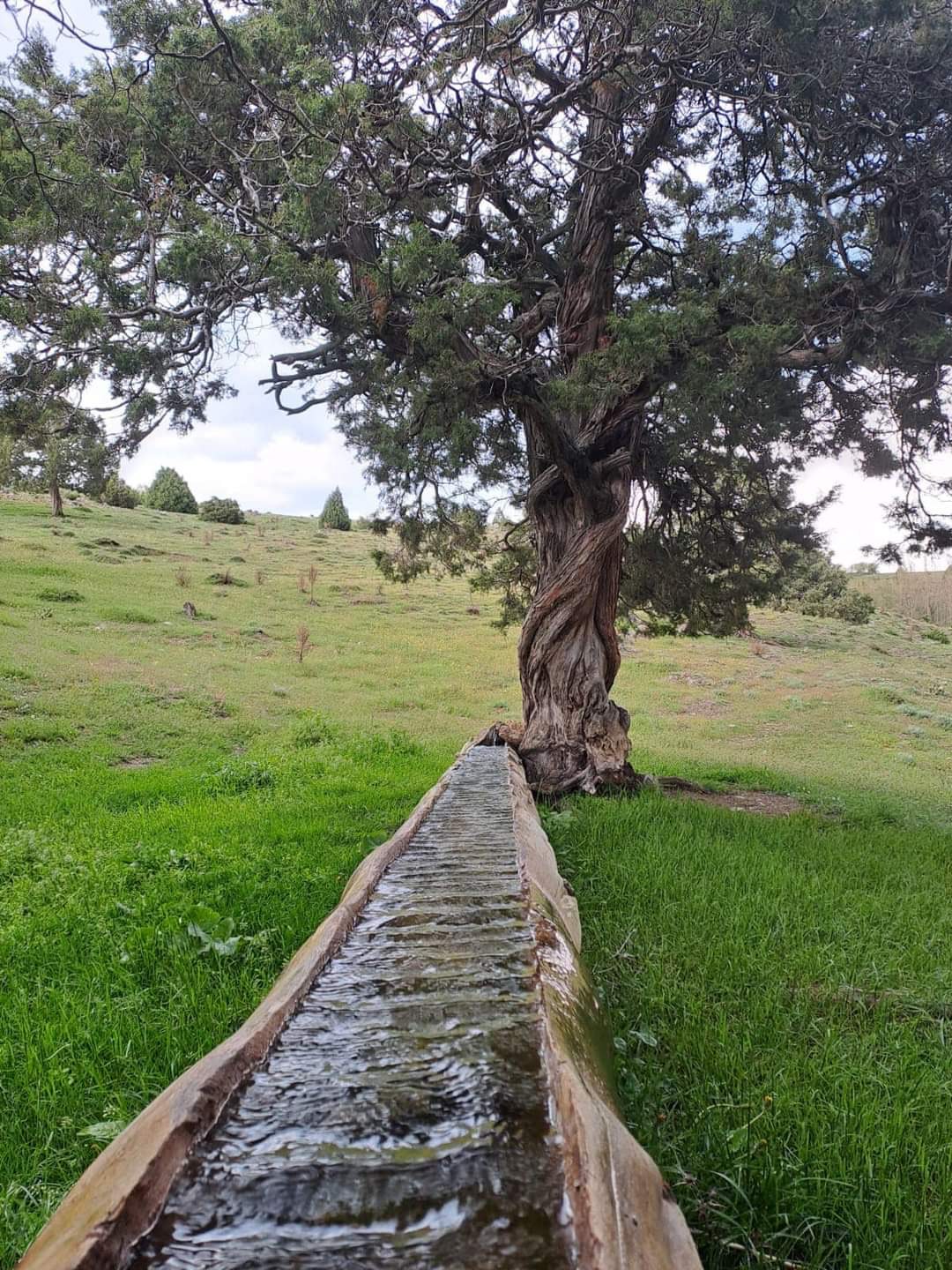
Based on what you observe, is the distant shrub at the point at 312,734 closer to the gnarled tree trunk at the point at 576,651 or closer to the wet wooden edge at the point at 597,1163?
the gnarled tree trunk at the point at 576,651

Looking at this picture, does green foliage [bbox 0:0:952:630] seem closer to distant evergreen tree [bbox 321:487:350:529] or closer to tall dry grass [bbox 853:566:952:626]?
tall dry grass [bbox 853:566:952:626]

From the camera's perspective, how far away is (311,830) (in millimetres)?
5719

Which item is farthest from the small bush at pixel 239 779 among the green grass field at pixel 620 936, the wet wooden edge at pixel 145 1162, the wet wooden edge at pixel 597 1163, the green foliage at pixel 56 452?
the wet wooden edge at pixel 597 1163

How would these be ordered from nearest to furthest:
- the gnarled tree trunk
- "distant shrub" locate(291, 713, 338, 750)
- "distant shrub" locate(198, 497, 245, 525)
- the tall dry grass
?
the gnarled tree trunk < "distant shrub" locate(291, 713, 338, 750) < the tall dry grass < "distant shrub" locate(198, 497, 245, 525)

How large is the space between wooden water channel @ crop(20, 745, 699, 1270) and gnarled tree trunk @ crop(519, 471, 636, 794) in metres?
5.38

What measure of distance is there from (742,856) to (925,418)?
502 cm

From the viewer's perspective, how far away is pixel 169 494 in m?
48.0

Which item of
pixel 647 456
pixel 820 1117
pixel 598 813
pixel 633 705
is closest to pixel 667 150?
pixel 647 456

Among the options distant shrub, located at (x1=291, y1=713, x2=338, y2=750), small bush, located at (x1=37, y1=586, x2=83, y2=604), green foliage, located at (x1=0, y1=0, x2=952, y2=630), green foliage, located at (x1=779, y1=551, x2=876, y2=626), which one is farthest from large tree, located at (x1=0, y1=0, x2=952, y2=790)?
small bush, located at (x1=37, y1=586, x2=83, y2=604)

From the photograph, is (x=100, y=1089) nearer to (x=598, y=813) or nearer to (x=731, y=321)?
(x=598, y=813)

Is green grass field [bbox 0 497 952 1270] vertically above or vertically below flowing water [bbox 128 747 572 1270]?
below

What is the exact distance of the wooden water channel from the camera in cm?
131

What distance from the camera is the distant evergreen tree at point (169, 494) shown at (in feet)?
157

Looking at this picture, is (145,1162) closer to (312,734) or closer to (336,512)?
(312,734)
